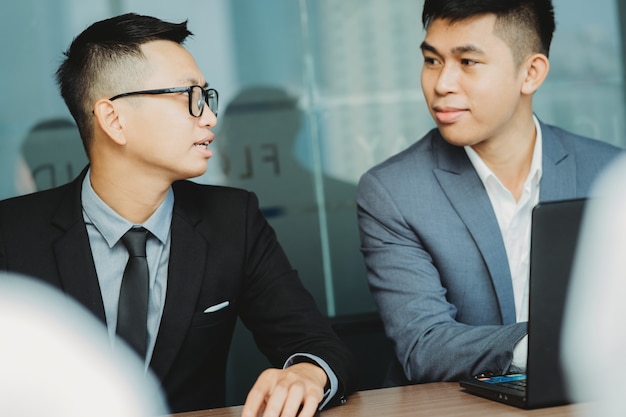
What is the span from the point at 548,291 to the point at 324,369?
590 millimetres

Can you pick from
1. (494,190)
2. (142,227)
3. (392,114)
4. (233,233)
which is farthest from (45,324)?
(392,114)

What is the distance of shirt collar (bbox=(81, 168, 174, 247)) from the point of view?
224 centimetres

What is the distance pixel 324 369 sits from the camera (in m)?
1.81

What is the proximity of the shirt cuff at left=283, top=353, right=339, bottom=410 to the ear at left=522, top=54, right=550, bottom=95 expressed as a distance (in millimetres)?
1180

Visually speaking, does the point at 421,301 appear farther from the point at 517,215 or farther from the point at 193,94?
the point at 193,94

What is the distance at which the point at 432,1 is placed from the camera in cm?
250

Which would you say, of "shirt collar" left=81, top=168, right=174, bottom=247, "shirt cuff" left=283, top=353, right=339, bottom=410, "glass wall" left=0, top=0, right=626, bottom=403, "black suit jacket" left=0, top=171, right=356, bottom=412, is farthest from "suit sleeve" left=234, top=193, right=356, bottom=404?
"glass wall" left=0, top=0, right=626, bottom=403

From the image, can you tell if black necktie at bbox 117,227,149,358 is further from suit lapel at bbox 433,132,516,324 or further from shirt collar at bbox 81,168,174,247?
suit lapel at bbox 433,132,516,324

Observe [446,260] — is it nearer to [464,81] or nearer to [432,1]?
[464,81]

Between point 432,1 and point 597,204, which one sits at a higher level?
point 432,1

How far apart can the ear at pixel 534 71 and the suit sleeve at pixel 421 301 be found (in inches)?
20.6

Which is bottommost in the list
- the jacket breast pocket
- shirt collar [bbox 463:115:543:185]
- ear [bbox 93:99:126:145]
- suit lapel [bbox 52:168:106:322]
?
the jacket breast pocket

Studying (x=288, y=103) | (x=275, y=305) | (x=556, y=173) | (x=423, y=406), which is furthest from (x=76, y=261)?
(x=288, y=103)

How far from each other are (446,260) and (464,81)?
52 centimetres
